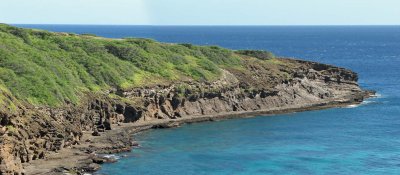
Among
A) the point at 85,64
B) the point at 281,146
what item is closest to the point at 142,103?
the point at 85,64

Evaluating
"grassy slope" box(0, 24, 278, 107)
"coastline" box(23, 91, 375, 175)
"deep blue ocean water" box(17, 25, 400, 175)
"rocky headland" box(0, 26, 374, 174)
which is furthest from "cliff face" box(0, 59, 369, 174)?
"deep blue ocean water" box(17, 25, 400, 175)

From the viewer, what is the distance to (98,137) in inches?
3204

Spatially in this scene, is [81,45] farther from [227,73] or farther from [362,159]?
[362,159]

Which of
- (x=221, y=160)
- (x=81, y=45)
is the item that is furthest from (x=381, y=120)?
(x=81, y=45)

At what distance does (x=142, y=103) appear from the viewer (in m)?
97.6

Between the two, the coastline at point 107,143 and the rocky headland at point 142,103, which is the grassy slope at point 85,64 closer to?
the rocky headland at point 142,103

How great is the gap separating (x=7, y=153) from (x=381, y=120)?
63590mm

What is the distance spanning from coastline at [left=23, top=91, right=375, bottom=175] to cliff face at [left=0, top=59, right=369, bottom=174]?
3.27 ft

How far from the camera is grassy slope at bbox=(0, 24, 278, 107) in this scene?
8156 centimetres

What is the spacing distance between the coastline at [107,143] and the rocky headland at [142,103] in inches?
4.5

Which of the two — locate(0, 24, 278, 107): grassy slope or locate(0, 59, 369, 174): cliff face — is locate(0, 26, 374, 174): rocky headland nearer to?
locate(0, 59, 369, 174): cliff face

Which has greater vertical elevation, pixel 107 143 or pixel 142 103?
pixel 142 103

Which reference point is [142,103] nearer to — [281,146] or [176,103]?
[176,103]

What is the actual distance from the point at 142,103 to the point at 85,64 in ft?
43.4
